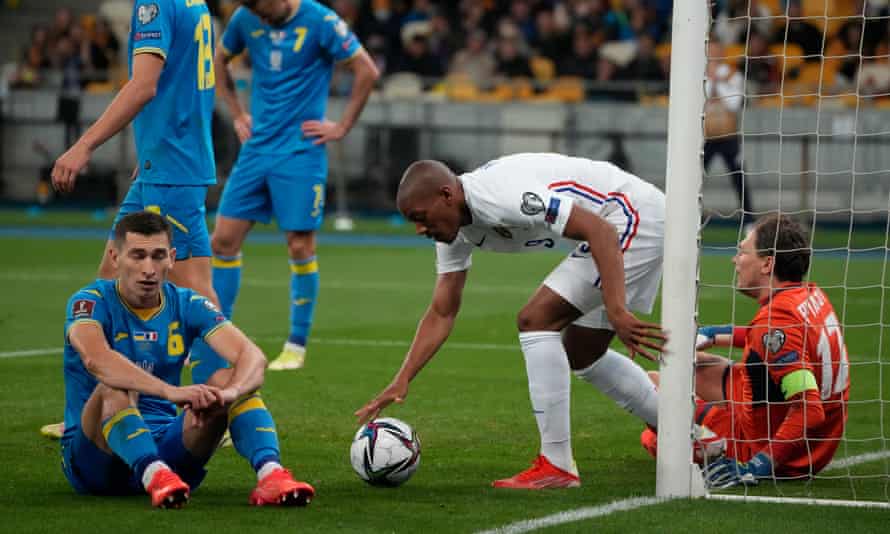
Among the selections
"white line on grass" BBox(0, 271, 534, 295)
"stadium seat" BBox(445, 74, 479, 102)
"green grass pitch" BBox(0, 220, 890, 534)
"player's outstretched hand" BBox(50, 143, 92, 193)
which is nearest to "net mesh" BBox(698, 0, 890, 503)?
"white line on grass" BBox(0, 271, 534, 295)

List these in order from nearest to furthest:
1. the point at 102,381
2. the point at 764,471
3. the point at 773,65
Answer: the point at 102,381, the point at 764,471, the point at 773,65

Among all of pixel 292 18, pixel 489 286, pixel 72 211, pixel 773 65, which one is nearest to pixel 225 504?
pixel 292 18

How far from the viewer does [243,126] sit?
30.9 feet

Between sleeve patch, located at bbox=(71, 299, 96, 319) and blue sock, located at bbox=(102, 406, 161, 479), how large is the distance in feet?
1.32

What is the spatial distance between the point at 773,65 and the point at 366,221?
6.75 metres

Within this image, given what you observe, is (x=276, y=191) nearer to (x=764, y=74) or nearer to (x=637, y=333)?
(x=637, y=333)

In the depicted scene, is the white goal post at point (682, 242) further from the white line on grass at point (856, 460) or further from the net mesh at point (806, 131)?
the net mesh at point (806, 131)

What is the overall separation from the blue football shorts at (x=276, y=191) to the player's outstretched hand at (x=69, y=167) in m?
3.00

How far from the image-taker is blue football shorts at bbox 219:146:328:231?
8930 millimetres

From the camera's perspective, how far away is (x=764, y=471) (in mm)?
5691

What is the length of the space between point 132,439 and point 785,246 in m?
2.76

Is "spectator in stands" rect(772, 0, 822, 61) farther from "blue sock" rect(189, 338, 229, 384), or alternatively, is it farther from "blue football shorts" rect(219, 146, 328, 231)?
"blue sock" rect(189, 338, 229, 384)

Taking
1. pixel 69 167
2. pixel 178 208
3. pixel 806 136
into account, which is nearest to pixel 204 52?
pixel 178 208

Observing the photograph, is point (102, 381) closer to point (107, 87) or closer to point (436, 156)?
point (436, 156)
